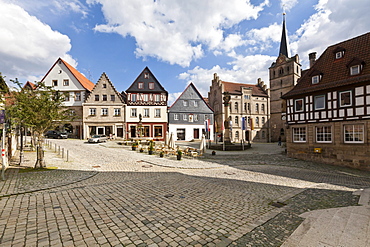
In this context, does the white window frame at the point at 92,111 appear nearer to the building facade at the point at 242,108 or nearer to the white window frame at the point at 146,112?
the white window frame at the point at 146,112

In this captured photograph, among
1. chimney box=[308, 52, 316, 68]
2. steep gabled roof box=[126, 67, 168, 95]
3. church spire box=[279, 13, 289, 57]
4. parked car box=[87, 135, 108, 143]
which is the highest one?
church spire box=[279, 13, 289, 57]

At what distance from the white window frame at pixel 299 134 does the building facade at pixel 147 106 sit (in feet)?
76.4

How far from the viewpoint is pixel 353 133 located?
15.4 m

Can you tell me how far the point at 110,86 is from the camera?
36.1 meters

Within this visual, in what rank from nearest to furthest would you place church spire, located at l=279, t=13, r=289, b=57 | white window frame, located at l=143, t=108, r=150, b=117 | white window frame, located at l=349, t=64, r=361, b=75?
white window frame, located at l=349, t=64, r=361, b=75 → white window frame, located at l=143, t=108, r=150, b=117 → church spire, located at l=279, t=13, r=289, b=57

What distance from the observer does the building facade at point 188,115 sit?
3859cm

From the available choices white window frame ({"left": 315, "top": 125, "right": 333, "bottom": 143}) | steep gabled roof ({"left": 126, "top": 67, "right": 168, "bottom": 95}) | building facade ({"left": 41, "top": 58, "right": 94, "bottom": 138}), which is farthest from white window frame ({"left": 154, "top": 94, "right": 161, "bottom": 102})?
white window frame ({"left": 315, "top": 125, "right": 333, "bottom": 143})

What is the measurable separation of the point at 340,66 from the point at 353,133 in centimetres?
629

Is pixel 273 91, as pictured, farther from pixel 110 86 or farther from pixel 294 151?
pixel 110 86

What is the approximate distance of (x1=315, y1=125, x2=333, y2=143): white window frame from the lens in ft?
54.9

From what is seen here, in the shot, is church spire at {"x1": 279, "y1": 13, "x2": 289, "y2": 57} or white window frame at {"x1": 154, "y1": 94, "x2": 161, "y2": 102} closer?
white window frame at {"x1": 154, "y1": 94, "x2": 161, "y2": 102}

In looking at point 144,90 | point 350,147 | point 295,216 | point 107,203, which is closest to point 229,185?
point 295,216

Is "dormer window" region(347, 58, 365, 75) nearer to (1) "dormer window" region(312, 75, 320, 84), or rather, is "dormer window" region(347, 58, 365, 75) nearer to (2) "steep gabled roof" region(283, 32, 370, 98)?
(2) "steep gabled roof" region(283, 32, 370, 98)

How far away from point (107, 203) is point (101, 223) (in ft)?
4.67
